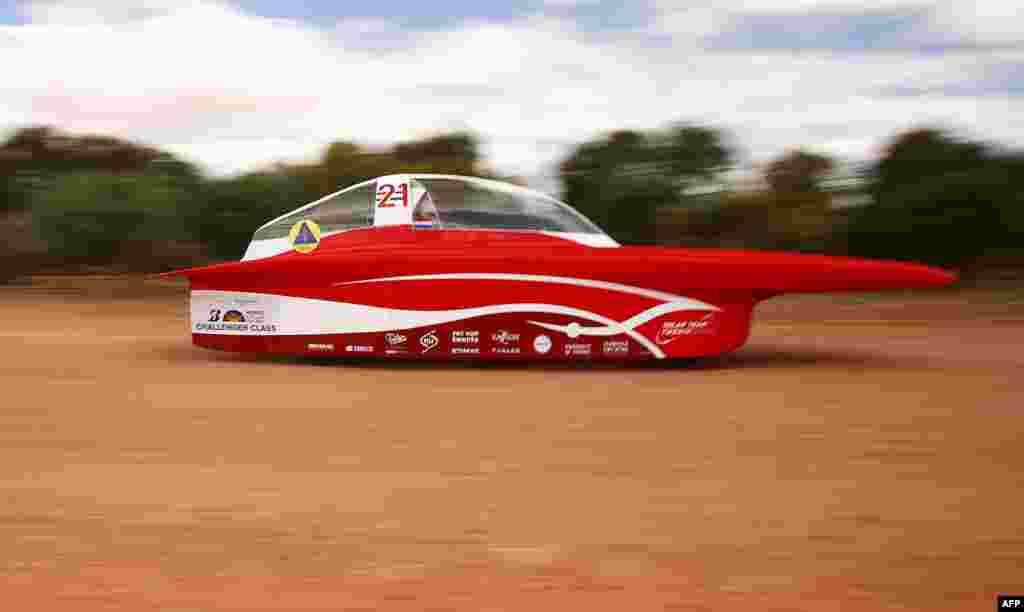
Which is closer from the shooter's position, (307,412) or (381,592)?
(381,592)

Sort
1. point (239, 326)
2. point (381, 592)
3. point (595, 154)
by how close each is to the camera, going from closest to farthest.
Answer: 1. point (381, 592)
2. point (239, 326)
3. point (595, 154)

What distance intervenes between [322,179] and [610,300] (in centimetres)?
1178

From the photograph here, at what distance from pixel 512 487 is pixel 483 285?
3.07m

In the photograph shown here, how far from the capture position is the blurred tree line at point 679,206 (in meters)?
13.0

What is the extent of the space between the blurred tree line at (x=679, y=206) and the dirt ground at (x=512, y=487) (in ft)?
21.8

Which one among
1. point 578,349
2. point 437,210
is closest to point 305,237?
point 437,210

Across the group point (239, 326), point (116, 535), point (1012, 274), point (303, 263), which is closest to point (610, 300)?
point (303, 263)

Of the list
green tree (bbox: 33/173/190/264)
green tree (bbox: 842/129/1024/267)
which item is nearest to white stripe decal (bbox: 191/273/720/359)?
green tree (bbox: 842/129/1024/267)

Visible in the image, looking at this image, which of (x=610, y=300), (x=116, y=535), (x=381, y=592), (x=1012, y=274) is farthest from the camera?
(x=1012, y=274)

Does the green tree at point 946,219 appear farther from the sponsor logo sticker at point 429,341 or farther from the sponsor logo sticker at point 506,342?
the sponsor logo sticker at point 429,341

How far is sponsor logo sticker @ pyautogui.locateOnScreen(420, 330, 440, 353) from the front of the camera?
6934mm

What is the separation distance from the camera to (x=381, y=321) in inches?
276

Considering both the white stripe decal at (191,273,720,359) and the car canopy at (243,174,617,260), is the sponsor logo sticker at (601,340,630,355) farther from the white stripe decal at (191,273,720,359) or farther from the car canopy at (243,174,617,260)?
the car canopy at (243,174,617,260)

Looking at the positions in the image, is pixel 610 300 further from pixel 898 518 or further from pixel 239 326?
pixel 898 518
